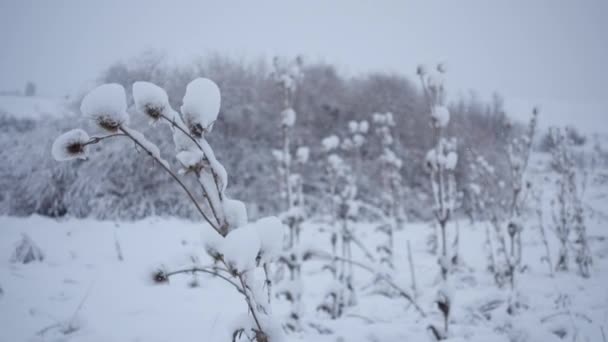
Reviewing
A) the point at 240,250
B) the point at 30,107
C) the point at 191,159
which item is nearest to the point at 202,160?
the point at 191,159

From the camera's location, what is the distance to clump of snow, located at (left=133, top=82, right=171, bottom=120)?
0.67m

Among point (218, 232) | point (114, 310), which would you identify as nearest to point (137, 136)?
point (218, 232)

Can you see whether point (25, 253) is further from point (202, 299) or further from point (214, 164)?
point (214, 164)

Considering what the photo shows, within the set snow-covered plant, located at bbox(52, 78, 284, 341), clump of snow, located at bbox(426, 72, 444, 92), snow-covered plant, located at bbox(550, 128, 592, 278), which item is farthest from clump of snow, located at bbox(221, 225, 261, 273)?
snow-covered plant, located at bbox(550, 128, 592, 278)

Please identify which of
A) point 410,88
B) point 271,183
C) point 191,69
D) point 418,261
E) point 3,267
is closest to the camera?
point 3,267

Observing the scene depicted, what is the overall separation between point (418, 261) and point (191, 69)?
6.86 metres

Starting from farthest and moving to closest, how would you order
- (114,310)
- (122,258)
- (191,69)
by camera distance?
(191,69) < (122,258) < (114,310)

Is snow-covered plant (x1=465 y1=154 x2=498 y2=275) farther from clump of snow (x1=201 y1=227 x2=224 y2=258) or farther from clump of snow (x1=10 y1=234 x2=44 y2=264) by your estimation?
clump of snow (x1=10 y1=234 x2=44 y2=264)

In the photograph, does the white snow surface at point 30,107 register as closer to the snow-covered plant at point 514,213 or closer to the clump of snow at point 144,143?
the clump of snow at point 144,143

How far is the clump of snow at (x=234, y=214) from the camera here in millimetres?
732

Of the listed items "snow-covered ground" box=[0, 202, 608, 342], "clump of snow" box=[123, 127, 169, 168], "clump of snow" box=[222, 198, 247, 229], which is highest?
"clump of snow" box=[123, 127, 169, 168]

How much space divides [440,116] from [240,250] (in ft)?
5.95

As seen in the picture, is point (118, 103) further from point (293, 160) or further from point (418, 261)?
point (293, 160)

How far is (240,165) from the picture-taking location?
805 centimetres
